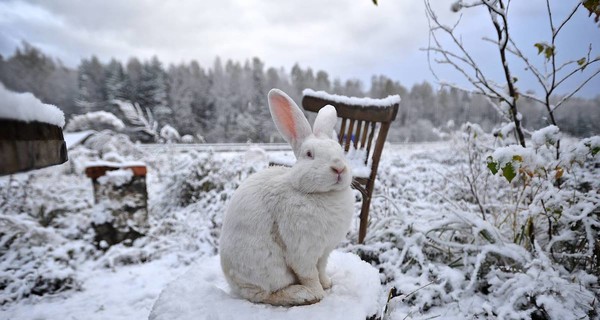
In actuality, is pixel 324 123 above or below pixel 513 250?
above

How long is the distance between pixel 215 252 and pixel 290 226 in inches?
93.0

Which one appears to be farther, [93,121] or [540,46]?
[93,121]

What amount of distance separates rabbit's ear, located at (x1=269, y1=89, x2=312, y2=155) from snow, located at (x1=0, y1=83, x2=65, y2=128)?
779mm

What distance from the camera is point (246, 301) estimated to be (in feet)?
3.97

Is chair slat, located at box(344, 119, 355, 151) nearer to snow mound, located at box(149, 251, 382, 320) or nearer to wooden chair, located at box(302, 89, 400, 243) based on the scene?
wooden chair, located at box(302, 89, 400, 243)

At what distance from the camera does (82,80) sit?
20578mm

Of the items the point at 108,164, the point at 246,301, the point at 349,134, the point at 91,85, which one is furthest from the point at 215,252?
the point at 91,85

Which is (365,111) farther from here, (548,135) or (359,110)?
(548,135)

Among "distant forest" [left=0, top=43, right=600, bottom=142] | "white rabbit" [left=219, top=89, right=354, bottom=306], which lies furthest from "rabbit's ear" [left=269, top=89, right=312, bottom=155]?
"distant forest" [left=0, top=43, right=600, bottom=142]

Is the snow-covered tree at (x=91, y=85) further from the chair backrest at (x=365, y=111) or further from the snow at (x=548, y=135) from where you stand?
the snow at (x=548, y=135)

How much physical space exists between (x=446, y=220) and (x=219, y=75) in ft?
81.8

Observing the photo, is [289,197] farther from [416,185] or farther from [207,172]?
[416,185]

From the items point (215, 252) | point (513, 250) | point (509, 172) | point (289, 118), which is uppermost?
point (289, 118)

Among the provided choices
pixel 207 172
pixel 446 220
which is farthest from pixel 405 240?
pixel 207 172
